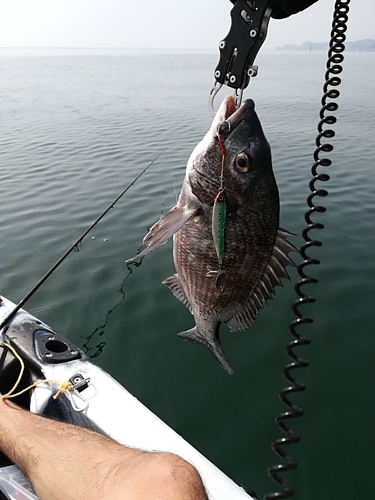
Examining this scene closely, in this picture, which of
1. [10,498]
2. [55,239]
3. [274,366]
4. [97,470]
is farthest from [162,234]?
[55,239]

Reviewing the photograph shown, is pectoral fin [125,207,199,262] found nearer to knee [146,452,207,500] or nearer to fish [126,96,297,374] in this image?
fish [126,96,297,374]

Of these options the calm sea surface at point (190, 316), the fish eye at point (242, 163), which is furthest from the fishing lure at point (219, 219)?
the calm sea surface at point (190, 316)

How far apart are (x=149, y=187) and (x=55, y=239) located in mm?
3264

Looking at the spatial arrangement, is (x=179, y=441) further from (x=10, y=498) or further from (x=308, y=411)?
(x=308, y=411)

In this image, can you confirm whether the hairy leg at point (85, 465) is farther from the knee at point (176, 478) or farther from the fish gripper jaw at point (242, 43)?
the fish gripper jaw at point (242, 43)

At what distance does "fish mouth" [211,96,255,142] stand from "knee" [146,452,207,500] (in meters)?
1.72

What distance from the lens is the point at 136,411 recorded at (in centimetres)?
293

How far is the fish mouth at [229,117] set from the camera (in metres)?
1.78

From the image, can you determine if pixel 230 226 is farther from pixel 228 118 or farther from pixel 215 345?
pixel 215 345

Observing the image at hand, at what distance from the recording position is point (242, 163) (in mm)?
1820

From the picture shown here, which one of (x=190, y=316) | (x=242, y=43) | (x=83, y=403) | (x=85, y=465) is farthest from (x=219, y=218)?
(x=190, y=316)

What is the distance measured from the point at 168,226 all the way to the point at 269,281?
59cm

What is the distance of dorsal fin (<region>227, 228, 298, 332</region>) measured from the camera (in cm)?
189

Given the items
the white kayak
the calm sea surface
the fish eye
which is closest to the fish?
the fish eye
